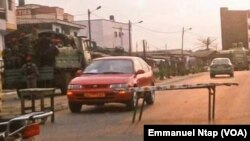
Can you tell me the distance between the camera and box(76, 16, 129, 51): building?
→ 3282 inches

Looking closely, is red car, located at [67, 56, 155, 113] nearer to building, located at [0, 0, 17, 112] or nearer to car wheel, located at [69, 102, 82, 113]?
car wheel, located at [69, 102, 82, 113]

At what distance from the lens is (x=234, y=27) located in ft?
443

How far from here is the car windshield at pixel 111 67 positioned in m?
16.9

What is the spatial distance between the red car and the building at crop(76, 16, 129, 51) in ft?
206

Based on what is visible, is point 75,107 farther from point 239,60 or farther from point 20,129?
point 239,60

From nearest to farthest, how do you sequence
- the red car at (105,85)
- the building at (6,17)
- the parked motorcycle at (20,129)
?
the parked motorcycle at (20,129) → the red car at (105,85) → the building at (6,17)

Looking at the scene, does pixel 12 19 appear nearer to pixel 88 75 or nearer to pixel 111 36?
pixel 88 75

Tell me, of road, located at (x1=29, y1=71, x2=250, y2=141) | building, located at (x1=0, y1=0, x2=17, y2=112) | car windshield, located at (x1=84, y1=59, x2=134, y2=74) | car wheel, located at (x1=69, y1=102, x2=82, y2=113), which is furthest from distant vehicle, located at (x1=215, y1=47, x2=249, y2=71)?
car wheel, located at (x1=69, y1=102, x2=82, y2=113)

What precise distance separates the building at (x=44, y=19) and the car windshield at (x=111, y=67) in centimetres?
3246

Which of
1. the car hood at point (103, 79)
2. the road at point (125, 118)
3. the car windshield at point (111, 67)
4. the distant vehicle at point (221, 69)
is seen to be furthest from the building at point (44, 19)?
the car hood at point (103, 79)

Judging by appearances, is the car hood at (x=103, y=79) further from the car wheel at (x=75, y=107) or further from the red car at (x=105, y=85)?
the car wheel at (x=75, y=107)

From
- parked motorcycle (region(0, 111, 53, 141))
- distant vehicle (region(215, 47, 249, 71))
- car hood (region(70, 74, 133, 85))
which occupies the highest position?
parked motorcycle (region(0, 111, 53, 141))

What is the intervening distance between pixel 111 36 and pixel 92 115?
71.7m

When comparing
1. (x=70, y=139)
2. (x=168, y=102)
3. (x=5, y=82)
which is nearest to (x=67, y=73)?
(x=5, y=82)
